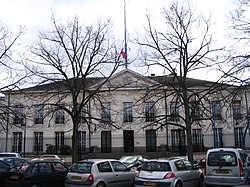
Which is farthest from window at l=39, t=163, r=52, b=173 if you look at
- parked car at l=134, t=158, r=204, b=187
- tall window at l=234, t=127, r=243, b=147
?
tall window at l=234, t=127, r=243, b=147

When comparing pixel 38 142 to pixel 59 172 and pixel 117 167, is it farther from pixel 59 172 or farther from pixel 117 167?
pixel 117 167

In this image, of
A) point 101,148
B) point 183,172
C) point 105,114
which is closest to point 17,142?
point 101,148

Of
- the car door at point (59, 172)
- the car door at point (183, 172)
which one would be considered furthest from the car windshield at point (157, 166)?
the car door at point (59, 172)

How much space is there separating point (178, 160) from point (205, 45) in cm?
900

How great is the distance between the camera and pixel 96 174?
43.6 ft

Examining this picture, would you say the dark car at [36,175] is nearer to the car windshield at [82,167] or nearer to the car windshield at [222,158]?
the car windshield at [82,167]

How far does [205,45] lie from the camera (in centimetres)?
2028

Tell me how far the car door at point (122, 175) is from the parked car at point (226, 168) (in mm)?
3452

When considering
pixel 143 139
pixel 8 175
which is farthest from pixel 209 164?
pixel 143 139

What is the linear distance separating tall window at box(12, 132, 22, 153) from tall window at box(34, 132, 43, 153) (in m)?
1.97

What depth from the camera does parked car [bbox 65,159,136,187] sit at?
1315 centimetres

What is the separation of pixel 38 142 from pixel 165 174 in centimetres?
3357

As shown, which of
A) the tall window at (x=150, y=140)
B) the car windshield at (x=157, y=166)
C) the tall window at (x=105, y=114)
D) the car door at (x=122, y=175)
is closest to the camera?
the car windshield at (x=157, y=166)

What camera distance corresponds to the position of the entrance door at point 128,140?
42216mm
